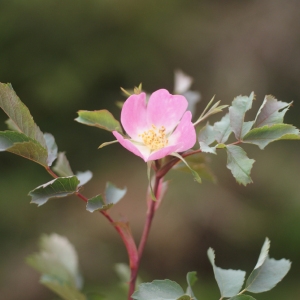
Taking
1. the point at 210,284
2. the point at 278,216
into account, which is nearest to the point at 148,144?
the point at 210,284

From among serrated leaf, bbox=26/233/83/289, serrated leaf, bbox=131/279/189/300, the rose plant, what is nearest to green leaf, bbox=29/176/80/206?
the rose plant

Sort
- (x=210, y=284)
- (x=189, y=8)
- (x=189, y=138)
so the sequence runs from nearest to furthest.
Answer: (x=189, y=138) → (x=210, y=284) → (x=189, y=8)

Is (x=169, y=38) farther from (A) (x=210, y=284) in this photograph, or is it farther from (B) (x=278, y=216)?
(A) (x=210, y=284)

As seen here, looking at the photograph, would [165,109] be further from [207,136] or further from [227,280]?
[227,280]

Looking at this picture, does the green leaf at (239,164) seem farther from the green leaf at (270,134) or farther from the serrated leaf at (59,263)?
the serrated leaf at (59,263)

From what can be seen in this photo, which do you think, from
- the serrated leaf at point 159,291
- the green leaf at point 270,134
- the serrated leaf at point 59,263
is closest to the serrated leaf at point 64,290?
the serrated leaf at point 59,263

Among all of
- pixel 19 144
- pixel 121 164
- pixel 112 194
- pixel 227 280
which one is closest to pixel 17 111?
pixel 19 144
